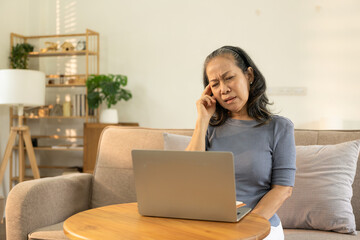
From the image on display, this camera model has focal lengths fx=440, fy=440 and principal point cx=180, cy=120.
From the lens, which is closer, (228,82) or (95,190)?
(228,82)

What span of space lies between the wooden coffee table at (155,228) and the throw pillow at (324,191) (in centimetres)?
71

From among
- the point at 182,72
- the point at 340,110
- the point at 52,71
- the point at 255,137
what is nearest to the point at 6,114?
the point at 52,71

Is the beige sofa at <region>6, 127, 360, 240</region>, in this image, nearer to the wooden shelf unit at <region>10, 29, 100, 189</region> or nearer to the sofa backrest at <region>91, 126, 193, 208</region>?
the sofa backrest at <region>91, 126, 193, 208</region>

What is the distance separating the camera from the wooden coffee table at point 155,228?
3.68 feet

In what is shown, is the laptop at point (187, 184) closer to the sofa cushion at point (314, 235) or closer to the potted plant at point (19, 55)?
the sofa cushion at point (314, 235)

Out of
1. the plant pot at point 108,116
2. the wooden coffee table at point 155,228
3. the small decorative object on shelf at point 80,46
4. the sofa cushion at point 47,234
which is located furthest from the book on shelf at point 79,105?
the wooden coffee table at point 155,228

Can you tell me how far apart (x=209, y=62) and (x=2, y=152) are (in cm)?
370

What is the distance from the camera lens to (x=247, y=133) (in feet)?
5.43

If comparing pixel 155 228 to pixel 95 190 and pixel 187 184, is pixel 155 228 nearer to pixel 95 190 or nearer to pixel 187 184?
pixel 187 184

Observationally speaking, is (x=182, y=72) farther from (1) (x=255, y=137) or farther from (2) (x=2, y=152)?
(1) (x=255, y=137)

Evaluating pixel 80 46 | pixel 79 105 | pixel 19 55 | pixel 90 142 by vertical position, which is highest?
pixel 80 46

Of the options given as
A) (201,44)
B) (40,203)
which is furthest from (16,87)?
(40,203)

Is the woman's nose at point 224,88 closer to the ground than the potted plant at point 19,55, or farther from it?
closer to the ground

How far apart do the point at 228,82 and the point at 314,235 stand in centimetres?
76
